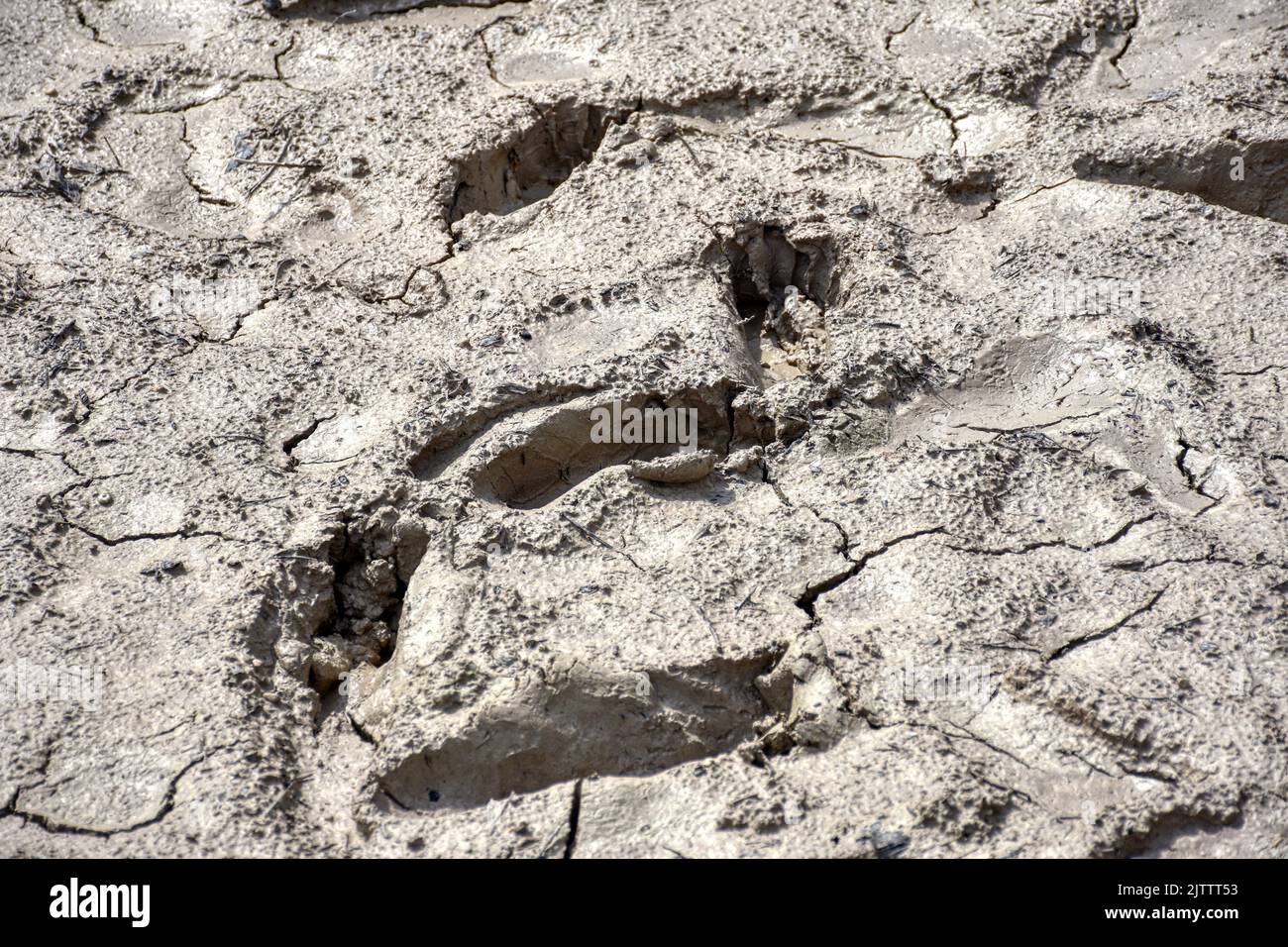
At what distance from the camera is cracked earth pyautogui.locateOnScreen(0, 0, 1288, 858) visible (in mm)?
1611

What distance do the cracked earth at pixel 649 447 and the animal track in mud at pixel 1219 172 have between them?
0.03ft

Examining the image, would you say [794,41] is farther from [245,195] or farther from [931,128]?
[245,195]

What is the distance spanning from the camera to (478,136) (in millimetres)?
2641

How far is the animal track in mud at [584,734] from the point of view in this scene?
5.33 feet

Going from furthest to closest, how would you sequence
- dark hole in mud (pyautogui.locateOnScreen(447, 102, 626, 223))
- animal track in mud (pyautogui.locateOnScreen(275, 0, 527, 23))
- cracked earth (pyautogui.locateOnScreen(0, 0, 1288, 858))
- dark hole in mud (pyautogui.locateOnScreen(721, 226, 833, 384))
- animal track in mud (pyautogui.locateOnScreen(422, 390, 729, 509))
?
animal track in mud (pyautogui.locateOnScreen(275, 0, 527, 23)) → dark hole in mud (pyautogui.locateOnScreen(447, 102, 626, 223)) → dark hole in mud (pyautogui.locateOnScreen(721, 226, 833, 384)) → animal track in mud (pyautogui.locateOnScreen(422, 390, 729, 509)) → cracked earth (pyautogui.locateOnScreen(0, 0, 1288, 858))

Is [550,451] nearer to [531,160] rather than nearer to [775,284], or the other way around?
[775,284]

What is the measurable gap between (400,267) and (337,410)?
428 mm

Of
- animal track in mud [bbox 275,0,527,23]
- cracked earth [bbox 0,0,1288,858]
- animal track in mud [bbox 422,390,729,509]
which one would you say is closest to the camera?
cracked earth [bbox 0,0,1288,858]

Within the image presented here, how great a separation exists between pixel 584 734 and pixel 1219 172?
189cm

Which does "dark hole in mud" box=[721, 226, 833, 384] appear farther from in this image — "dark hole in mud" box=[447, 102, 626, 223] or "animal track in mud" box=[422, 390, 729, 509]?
"dark hole in mud" box=[447, 102, 626, 223]

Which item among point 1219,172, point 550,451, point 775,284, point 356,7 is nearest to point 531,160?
point 775,284

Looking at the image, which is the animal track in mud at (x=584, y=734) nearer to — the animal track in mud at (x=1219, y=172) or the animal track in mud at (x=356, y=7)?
the animal track in mud at (x=1219, y=172)

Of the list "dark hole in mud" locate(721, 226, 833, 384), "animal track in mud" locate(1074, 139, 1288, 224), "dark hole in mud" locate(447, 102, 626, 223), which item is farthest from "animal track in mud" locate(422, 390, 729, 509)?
"animal track in mud" locate(1074, 139, 1288, 224)

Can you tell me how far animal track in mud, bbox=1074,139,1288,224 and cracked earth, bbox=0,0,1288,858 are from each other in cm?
1
